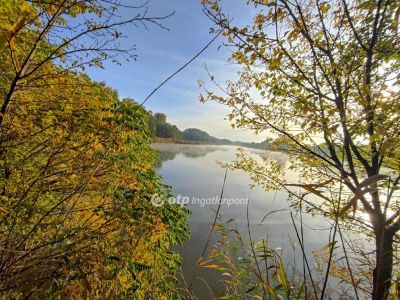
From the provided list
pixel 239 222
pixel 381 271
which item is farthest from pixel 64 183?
pixel 239 222

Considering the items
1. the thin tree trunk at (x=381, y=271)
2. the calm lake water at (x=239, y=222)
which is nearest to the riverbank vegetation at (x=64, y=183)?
the thin tree trunk at (x=381, y=271)

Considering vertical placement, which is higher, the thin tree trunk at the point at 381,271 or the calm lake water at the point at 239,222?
the thin tree trunk at the point at 381,271

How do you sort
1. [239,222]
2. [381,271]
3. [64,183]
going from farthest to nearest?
[239,222] < [64,183] < [381,271]

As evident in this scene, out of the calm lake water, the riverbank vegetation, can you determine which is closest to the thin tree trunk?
the riverbank vegetation

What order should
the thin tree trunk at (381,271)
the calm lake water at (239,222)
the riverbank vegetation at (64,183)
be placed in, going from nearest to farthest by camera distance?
the thin tree trunk at (381,271) < the riverbank vegetation at (64,183) < the calm lake water at (239,222)

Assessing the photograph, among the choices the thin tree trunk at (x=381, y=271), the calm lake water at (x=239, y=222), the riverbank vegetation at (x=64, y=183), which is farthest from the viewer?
the calm lake water at (x=239, y=222)

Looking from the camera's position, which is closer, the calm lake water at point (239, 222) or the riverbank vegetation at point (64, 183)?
the riverbank vegetation at point (64, 183)

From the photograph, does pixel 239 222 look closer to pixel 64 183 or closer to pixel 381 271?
pixel 64 183

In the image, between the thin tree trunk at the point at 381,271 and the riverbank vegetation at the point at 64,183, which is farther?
the riverbank vegetation at the point at 64,183

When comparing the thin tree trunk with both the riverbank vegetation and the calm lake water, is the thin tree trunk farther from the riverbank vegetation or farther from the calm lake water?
the calm lake water

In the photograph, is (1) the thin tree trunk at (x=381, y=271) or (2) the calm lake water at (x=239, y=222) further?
(2) the calm lake water at (x=239, y=222)

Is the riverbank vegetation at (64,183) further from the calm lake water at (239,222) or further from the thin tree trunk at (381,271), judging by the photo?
the calm lake water at (239,222)

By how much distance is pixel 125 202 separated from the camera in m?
4.29

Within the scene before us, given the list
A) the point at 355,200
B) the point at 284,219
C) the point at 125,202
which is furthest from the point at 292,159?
the point at 284,219
